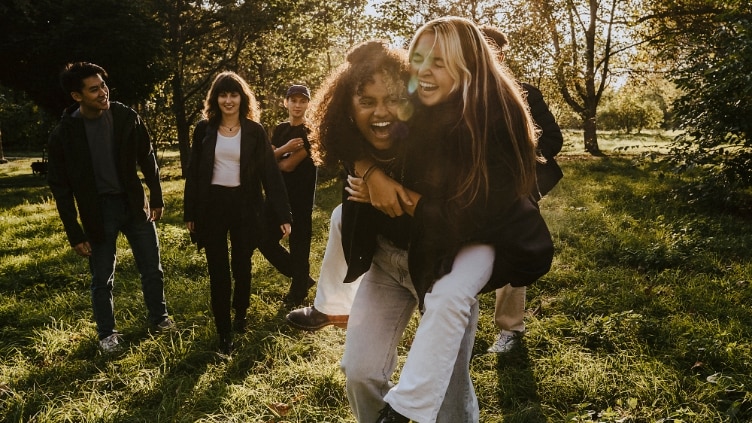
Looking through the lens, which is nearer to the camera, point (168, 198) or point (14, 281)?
point (14, 281)

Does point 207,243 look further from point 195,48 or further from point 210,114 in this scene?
point 195,48

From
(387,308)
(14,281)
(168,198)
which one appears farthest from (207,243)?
(168,198)

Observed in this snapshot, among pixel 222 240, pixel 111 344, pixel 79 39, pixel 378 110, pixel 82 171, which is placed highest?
pixel 79 39

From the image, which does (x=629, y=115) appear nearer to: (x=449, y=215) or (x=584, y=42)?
(x=584, y=42)

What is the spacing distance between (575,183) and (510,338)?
9.66 m

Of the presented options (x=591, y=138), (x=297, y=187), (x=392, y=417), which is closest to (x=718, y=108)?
(x=297, y=187)

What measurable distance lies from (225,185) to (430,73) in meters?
2.46

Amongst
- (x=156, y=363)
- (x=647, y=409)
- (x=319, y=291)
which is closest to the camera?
(x=319, y=291)

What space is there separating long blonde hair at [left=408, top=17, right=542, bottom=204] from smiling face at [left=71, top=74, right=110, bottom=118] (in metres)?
3.11

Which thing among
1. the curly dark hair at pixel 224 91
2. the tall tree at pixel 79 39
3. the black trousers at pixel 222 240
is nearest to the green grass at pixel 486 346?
the black trousers at pixel 222 240

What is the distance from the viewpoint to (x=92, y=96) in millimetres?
4180

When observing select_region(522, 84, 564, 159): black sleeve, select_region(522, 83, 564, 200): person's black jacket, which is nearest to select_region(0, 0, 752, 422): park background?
select_region(522, 83, 564, 200): person's black jacket

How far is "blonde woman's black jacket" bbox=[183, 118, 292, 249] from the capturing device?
4.23 metres

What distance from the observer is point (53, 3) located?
585 inches
